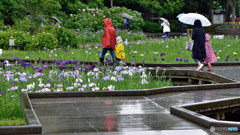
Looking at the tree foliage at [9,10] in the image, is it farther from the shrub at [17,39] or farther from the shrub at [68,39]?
the shrub at [17,39]

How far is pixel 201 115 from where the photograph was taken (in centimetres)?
838

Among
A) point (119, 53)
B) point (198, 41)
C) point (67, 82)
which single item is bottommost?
point (67, 82)

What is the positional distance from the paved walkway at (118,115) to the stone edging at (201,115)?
108 millimetres

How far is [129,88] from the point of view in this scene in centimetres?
1189

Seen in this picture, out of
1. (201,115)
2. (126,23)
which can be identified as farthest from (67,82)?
(126,23)

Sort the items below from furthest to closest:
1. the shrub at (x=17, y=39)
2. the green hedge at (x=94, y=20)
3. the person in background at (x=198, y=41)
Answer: the green hedge at (x=94, y=20), the shrub at (x=17, y=39), the person in background at (x=198, y=41)

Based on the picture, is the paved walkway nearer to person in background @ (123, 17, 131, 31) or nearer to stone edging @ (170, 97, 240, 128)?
stone edging @ (170, 97, 240, 128)

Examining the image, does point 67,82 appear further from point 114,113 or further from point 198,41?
point 198,41

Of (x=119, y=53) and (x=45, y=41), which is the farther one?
(x=45, y=41)

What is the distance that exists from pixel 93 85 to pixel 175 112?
3105 millimetres

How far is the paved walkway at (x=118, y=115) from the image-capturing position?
7660 millimetres

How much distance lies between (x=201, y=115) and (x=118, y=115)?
147 centimetres

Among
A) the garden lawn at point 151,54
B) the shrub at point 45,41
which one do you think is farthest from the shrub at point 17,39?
the garden lawn at point 151,54

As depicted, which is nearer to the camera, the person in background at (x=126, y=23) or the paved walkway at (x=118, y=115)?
the paved walkway at (x=118, y=115)
